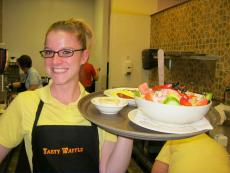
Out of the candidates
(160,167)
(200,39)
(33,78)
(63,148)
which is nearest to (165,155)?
(160,167)

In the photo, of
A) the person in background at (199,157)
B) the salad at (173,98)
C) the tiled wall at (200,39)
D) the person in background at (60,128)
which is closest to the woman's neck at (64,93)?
the person in background at (60,128)

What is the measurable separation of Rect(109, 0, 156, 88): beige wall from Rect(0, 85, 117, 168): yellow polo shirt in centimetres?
319

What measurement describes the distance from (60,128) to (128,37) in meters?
3.40

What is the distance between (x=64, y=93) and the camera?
1.21 metres

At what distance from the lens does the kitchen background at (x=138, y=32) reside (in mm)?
2807

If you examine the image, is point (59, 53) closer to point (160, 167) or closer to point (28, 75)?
point (160, 167)

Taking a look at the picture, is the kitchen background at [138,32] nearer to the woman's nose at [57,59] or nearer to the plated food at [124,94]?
the plated food at [124,94]

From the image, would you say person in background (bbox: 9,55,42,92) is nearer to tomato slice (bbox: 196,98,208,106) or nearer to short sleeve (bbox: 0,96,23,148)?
short sleeve (bbox: 0,96,23,148)

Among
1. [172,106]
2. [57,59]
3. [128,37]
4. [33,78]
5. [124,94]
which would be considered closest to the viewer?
[172,106]

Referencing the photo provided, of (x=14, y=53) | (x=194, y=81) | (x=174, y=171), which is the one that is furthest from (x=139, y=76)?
(x=174, y=171)

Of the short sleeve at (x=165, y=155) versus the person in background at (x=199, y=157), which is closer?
the person in background at (x=199, y=157)

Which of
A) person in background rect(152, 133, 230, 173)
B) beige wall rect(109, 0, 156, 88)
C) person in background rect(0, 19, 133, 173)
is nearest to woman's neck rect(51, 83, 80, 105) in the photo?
person in background rect(0, 19, 133, 173)

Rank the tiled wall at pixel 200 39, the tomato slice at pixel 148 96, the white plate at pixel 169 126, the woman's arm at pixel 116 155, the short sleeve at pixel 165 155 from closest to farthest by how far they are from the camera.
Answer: the white plate at pixel 169 126
the tomato slice at pixel 148 96
the woman's arm at pixel 116 155
the short sleeve at pixel 165 155
the tiled wall at pixel 200 39

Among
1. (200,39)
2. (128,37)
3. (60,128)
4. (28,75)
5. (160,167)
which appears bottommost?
(160,167)
